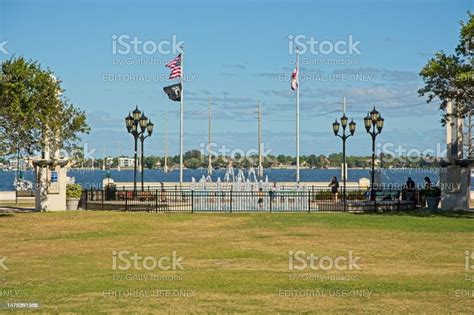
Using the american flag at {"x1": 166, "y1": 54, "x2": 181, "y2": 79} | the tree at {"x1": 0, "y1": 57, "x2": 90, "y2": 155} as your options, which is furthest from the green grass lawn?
the american flag at {"x1": 166, "y1": 54, "x2": 181, "y2": 79}

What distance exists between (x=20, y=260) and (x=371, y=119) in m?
25.6

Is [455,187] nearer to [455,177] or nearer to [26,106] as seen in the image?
[455,177]

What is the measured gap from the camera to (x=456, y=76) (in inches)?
1358

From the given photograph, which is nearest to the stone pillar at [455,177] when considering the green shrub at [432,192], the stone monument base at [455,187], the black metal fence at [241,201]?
the stone monument base at [455,187]

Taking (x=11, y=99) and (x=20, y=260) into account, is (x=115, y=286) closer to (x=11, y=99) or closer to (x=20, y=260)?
(x=20, y=260)

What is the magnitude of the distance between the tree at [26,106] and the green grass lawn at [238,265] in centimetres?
354

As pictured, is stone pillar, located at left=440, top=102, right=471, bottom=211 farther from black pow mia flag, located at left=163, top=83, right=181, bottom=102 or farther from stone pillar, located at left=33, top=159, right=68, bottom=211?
black pow mia flag, located at left=163, top=83, right=181, bottom=102

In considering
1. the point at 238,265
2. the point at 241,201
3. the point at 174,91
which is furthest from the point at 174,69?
the point at 238,265

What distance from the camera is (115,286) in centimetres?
1595

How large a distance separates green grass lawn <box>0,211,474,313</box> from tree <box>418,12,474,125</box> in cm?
591

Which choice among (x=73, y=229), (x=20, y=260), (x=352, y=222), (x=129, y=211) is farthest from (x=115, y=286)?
(x=129, y=211)

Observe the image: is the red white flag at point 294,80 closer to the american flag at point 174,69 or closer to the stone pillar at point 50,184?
the american flag at point 174,69

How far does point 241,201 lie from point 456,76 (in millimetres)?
14576

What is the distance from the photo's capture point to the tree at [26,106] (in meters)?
33.1
